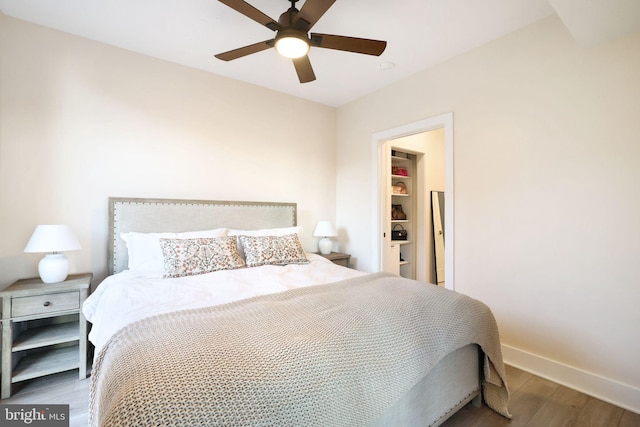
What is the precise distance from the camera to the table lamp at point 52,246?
6.77 ft

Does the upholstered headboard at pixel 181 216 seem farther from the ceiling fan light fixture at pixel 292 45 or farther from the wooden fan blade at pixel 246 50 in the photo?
the ceiling fan light fixture at pixel 292 45

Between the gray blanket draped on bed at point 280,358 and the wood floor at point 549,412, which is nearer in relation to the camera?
the gray blanket draped on bed at point 280,358

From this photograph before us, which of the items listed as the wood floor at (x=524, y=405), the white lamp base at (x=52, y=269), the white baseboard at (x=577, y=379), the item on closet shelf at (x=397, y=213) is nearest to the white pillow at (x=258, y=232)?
the white lamp base at (x=52, y=269)

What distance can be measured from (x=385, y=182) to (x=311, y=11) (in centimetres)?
235

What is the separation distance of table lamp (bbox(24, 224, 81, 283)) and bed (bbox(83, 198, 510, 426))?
38cm

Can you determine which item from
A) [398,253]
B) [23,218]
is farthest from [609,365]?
[23,218]

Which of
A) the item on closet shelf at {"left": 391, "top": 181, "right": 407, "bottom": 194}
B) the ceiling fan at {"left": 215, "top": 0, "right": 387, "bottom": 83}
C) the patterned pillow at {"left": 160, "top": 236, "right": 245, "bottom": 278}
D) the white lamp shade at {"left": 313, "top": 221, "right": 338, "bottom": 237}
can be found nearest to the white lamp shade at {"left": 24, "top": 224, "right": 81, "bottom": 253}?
the patterned pillow at {"left": 160, "top": 236, "right": 245, "bottom": 278}

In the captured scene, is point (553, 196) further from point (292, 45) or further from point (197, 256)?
point (197, 256)

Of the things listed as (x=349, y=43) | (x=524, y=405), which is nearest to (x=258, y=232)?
(x=349, y=43)

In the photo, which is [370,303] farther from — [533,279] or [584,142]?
[584,142]

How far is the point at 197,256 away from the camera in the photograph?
93.8 inches

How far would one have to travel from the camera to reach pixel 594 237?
202cm

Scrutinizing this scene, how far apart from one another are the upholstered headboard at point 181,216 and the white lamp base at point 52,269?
0.39m

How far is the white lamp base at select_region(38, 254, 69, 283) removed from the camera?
2121 mm
